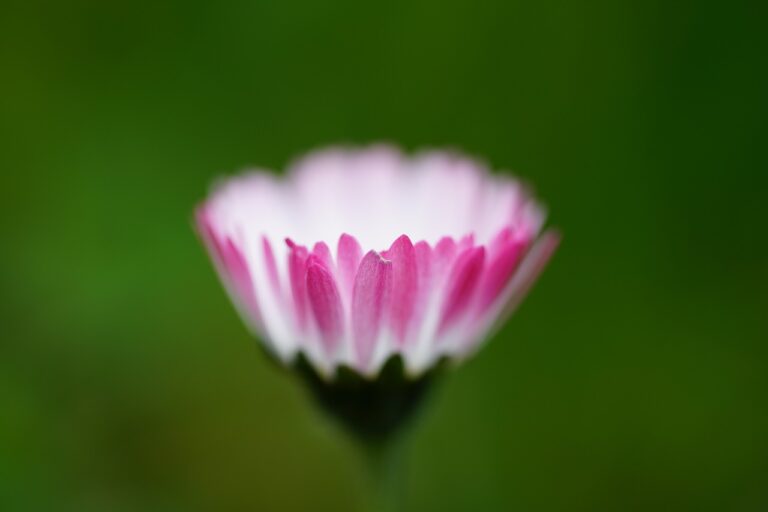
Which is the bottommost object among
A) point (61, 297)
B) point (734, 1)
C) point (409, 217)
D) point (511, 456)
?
point (511, 456)

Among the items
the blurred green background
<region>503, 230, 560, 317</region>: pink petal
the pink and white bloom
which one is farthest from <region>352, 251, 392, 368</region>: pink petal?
the blurred green background

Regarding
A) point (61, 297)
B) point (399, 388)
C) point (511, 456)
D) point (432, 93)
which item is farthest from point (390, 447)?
point (432, 93)

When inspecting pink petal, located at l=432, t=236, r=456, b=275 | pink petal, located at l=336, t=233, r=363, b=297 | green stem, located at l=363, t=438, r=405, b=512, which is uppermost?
pink petal, located at l=336, t=233, r=363, b=297

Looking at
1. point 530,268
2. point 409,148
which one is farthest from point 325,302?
point 409,148

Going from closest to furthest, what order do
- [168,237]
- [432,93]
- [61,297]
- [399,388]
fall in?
[399,388], [61,297], [168,237], [432,93]

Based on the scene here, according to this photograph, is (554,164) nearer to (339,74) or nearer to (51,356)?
(339,74)

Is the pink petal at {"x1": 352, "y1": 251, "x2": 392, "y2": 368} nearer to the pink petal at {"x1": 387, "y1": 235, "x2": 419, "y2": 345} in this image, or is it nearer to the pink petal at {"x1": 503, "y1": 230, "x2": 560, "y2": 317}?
the pink petal at {"x1": 387, "y1": 235, "x2": 419, "y2": 345}
